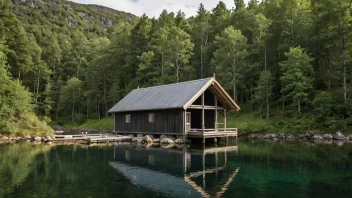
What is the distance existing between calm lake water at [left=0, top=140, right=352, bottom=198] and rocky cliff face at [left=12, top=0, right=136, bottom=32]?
121 meters

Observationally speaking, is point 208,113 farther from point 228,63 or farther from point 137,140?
point 228,63

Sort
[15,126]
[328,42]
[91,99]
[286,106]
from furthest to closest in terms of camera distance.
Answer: [91,99] < [286,106] < [328,42] < [15,126]

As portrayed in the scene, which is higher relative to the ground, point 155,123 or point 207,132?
point 155,123

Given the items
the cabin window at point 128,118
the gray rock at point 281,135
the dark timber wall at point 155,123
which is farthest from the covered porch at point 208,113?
the cabin window at point 128,118

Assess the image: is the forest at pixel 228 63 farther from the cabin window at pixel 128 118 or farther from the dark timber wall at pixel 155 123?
the cabin window at pixel 128 118

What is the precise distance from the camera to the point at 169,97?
30.8 meters

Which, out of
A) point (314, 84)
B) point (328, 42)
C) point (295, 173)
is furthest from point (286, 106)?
point (295, 173)

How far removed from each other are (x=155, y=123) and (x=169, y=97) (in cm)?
318

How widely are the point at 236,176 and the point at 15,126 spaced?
28.8 m

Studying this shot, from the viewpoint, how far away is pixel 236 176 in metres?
13.4

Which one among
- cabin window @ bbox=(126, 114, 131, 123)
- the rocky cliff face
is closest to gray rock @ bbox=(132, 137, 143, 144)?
cabin window @ bbox=(126, 114, 131, 123)

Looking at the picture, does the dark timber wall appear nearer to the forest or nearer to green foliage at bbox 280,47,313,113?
the forest

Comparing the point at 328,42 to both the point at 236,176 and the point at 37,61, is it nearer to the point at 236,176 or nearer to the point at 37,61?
the point at 236,176

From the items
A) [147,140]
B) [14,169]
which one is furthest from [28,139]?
[14,169]
